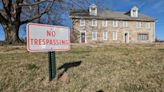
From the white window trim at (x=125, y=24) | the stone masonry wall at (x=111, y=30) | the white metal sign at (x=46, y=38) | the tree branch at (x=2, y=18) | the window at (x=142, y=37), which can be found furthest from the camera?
the window at (x=142, y=37)

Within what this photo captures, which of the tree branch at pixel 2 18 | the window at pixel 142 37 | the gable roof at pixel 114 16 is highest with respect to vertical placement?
the gable roof at pixel 114 16

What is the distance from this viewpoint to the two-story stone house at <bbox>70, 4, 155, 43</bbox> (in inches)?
1309

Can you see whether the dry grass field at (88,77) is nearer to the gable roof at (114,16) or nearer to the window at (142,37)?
the gable roof at (114,16)

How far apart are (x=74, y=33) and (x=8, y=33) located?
17.2 m

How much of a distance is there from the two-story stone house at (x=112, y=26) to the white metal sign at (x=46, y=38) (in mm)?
27138

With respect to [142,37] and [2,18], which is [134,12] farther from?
[2,18]

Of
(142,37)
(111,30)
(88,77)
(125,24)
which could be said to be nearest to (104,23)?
(111,30)

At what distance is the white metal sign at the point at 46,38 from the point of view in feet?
13.8

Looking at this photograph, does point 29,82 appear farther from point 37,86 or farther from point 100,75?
point 100,75

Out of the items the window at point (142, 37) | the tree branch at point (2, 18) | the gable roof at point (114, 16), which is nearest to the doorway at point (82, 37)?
the gable roof at point (114, 16)

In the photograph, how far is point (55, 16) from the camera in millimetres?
21156

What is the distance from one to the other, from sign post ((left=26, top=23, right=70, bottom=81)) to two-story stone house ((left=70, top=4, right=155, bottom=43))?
27152mm

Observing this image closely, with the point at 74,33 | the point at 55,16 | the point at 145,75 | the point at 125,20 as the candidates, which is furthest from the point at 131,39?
the point at 145,75

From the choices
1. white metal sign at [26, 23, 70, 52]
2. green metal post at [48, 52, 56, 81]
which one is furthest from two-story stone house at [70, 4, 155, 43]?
green metal post at [48, 52, 56, 81]
